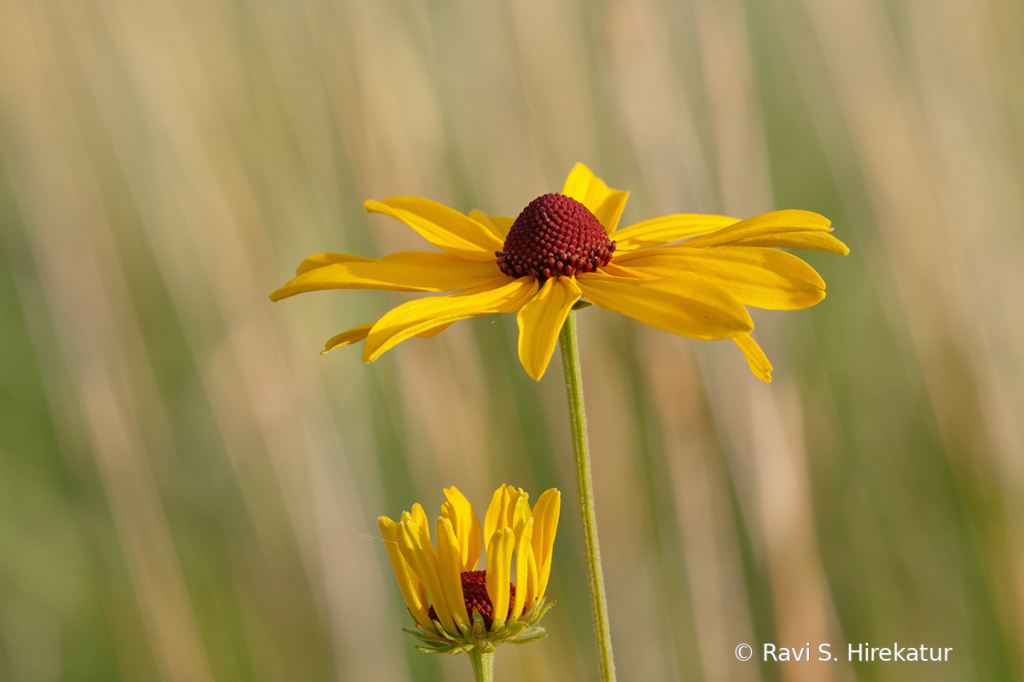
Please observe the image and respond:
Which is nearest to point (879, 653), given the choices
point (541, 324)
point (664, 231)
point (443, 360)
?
point (443, 360)

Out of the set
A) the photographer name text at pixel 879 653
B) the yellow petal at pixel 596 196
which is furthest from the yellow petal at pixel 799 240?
the photographer name text at pixel 879 653

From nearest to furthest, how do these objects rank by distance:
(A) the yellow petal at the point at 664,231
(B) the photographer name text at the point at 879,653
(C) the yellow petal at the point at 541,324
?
(C) the yellow petal at the point at 541,324 → (A) the yellow petal at the point at 664,231 → (B) the photographer name text at the point at 879,653

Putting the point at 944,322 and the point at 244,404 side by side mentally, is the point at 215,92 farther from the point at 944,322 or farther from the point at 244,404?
the point at 944,322

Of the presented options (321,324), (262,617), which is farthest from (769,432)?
(262,617)

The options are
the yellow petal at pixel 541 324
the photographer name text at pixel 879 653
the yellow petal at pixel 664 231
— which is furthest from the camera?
the photographer name text at pixel 879 653

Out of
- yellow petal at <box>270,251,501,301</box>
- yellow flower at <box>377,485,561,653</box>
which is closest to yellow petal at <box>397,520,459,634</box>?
yellow flower at <box>377,485,561,653</box>

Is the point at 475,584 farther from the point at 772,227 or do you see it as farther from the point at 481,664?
the point at 772,227

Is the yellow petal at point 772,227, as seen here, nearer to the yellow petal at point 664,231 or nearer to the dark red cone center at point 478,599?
the yellow petal at point 664,231
